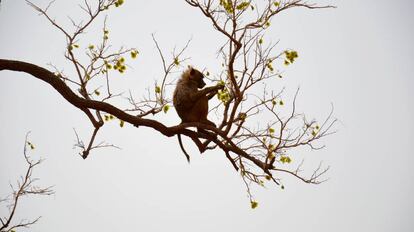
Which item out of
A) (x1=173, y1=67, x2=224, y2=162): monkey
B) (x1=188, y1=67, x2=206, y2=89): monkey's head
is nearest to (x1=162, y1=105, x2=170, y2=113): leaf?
(x1=173, y1=67, x2=224, y2=162): monkey

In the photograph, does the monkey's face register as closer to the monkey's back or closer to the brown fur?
the brown fur

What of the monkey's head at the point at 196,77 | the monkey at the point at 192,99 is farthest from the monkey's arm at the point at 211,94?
the monkey's head at the point at 196,77

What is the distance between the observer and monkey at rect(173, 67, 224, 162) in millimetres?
6786

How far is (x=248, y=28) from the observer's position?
562cm

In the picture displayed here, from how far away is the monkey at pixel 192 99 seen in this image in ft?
22.3

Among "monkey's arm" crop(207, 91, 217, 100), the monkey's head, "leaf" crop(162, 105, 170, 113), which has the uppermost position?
the monkey's head

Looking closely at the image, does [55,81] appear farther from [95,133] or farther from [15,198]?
[15,198]

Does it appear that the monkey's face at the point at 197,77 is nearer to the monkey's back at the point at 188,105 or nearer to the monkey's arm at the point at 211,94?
the monkey's back at the point at 188,105

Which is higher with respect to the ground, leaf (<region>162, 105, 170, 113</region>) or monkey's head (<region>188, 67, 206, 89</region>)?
monkey's head (<region>188, 67, 206, 89</region>)

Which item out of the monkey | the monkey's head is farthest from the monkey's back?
the monkey's head

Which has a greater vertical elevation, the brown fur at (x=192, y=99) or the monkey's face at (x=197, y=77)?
the monkey's face at (x=197, y=77)

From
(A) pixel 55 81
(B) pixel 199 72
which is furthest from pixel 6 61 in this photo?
(B) pixel 199 72

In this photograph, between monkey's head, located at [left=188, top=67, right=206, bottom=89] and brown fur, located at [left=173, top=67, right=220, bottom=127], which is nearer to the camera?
brown fur, located at [left=173, top=67, right=220, bottom=127]

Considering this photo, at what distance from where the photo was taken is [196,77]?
7988 millimetres
